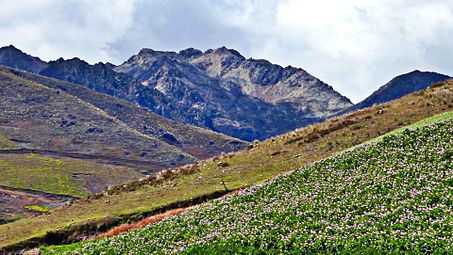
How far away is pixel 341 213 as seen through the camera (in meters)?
34.8

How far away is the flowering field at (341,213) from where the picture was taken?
2942cm

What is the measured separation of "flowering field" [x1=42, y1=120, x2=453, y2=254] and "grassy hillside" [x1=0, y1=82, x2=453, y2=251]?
15035 mm

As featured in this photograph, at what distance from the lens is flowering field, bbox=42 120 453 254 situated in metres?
29.4

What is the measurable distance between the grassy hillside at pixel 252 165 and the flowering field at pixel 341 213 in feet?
49.3

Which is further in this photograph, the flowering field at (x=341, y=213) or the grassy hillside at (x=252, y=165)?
the grassy hillside at (x=252, y=165)

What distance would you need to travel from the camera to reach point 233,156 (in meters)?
81.6

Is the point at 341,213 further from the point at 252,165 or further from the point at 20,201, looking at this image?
the point at 20,201

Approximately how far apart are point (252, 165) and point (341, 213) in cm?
3953

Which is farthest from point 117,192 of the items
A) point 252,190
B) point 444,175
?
point 444,175

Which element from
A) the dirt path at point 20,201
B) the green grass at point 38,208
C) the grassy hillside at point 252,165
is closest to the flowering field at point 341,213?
the grassy hillside at point 252,165

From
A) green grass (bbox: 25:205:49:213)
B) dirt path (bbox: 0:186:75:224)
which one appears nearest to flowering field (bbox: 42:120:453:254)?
dirt path (bbox: 0:186:75:224)

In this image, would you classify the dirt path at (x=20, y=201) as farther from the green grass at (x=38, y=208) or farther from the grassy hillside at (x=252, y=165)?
the grassy hillside at (x=252, y=165)

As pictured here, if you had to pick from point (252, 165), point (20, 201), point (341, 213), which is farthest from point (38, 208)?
point (341, 213)

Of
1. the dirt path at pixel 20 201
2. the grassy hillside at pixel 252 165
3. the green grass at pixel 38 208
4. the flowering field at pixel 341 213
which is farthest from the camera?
the green grass at pixel 38 208
